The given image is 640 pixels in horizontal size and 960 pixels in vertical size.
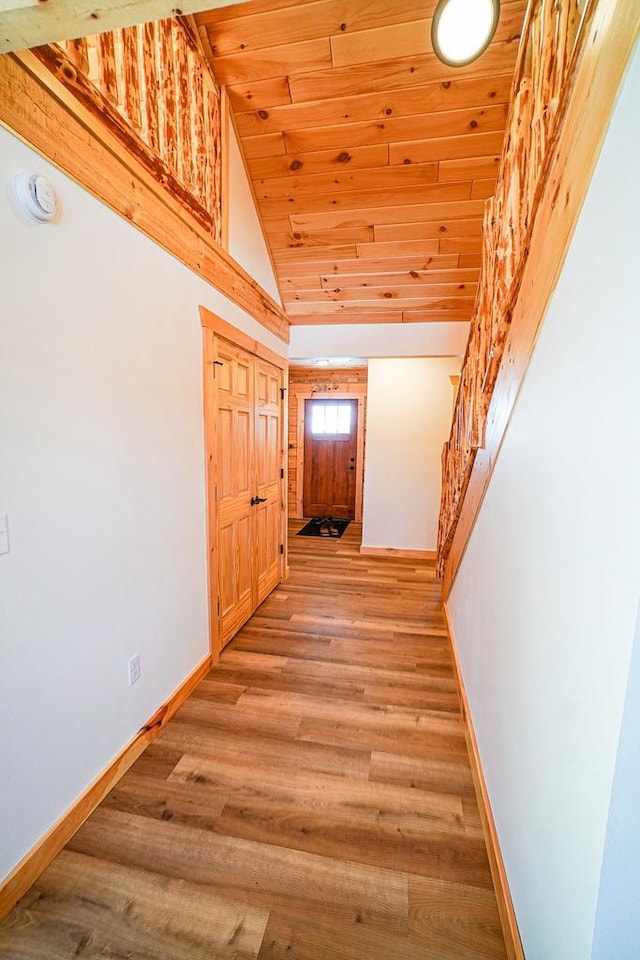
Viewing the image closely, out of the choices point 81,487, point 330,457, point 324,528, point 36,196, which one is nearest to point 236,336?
point 36,196

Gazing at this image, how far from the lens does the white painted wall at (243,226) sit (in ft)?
7.84

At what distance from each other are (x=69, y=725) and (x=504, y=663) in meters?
1.58

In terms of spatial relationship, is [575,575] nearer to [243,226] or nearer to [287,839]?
[287,839]

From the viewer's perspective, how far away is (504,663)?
134 centimetres

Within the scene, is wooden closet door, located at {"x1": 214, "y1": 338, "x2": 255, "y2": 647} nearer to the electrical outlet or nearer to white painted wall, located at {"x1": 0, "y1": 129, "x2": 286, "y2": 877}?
white painted wall, located at {"x1": 0, "y1": 129, "x2": 286, "y2": 877}

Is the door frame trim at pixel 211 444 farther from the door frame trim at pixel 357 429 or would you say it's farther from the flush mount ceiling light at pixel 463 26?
the door frame trim at pixel 357 429

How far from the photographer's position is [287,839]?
1.36 m

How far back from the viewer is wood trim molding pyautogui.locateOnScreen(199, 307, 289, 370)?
6.93 feet

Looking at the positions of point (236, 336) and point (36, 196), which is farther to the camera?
point (236, 336)

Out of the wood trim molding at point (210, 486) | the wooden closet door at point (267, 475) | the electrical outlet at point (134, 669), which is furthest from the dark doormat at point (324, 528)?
the electrical outlet at point (134, 669)

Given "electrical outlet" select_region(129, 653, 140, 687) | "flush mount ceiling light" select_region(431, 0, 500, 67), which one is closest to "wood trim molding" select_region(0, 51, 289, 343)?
"flush mount ceiling light" select_region(431, 0, 500, 67)

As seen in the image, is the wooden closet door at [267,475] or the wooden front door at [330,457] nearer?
the wooden closet door at [267,475]

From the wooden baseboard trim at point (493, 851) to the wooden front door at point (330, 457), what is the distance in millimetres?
4577

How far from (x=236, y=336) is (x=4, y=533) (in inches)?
70.9
